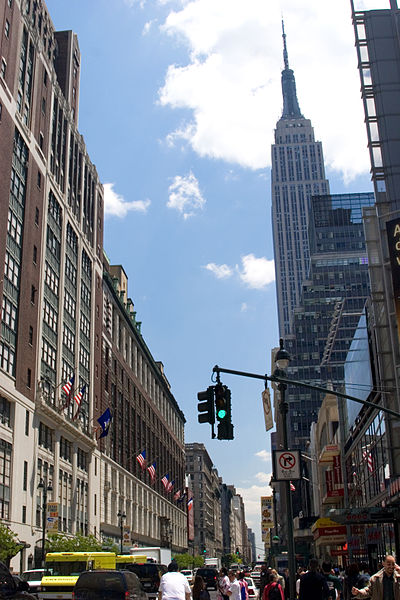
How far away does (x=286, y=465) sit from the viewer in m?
19.4

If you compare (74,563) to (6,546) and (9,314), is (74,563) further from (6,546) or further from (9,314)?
(9,314)

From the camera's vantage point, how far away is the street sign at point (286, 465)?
19141mm

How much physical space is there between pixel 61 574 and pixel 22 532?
77.9ft

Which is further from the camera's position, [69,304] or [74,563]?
[69,304]

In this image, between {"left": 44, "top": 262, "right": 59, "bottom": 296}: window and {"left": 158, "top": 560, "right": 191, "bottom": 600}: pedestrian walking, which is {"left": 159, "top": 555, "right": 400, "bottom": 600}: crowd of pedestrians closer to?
{"left": 158, "top": 560, "right": 191, "bottom": 600}: pedestrian walking

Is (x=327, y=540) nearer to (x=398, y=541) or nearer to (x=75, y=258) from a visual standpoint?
(x=398, y=541)

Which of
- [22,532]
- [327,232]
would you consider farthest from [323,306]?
[22,532]

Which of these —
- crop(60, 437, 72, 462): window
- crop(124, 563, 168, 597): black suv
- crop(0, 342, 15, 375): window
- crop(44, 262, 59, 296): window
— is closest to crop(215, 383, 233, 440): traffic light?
crop(124, 563, 168, 597): black suv

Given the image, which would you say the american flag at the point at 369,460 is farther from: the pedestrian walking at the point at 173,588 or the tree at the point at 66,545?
the pedestrian walking at the point at 173,588

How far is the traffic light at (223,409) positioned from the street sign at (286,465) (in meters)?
2.35

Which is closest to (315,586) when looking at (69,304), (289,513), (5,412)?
(289,513)

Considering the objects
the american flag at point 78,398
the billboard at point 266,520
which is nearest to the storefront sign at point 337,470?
the american flag at point 78,398

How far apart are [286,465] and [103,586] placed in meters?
6.04

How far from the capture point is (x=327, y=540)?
5456 centimetres
